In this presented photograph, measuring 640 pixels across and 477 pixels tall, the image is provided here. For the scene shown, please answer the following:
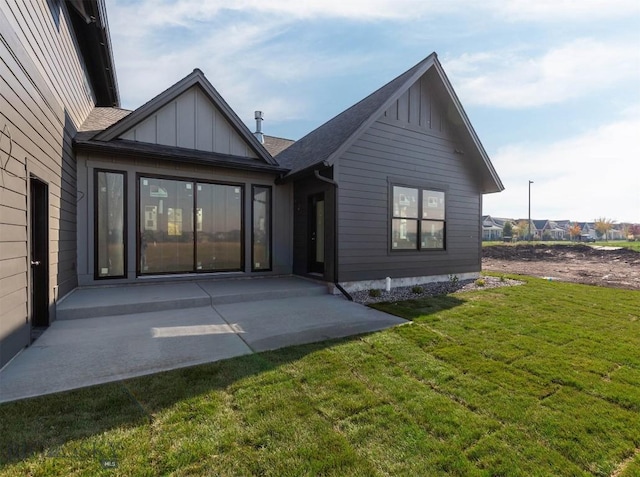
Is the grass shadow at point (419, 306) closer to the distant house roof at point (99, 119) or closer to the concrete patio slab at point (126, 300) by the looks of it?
the concrete patio slab at point (126, 300)

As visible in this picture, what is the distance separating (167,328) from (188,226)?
3432 millimetres

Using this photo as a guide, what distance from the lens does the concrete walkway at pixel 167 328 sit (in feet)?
9.47

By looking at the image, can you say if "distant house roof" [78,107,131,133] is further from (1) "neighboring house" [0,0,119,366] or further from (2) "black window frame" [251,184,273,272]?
(2) "black window frame" [251,184,273,272]

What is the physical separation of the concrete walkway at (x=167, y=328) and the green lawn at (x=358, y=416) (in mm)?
351

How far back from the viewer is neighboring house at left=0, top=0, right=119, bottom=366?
2998 millimetres

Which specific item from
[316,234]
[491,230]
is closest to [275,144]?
[316,234]

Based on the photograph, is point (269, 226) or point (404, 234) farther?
point (269, 226)

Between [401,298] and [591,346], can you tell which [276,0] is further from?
[591,346]

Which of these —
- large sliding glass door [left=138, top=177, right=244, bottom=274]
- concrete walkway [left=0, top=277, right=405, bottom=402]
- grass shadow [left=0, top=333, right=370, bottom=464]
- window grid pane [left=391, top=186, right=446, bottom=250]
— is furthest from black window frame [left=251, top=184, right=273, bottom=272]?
grass shadow [left=0, top=333, right=370, bottom=464]

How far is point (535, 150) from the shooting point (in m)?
16.7

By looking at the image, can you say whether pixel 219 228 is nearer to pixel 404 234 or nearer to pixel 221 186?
pixel 221 186

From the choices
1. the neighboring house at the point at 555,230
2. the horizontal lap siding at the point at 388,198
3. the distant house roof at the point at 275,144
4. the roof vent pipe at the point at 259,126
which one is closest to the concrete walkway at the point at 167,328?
the horizontal lap siding at the point at 388,198

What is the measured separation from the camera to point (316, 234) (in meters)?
7.54

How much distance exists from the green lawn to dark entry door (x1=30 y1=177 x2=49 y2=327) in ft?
7.70
